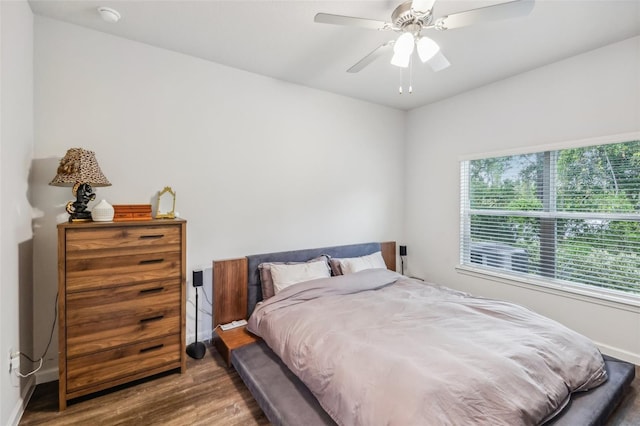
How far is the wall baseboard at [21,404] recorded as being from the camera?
173cm

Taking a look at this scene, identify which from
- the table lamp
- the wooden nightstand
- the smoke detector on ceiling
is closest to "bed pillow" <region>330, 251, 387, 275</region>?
the wooden nightstand

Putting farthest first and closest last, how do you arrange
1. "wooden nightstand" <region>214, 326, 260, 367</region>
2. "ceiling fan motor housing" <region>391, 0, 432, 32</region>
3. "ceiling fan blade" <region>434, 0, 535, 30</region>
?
"wooden nightstand" <region>214, 326, 260, 367</region>
"ceiling fan motor housing" <region>391, 0, 432, 32</region>
"ceiling fan blade" <region>434, 0, 535, 30</region>

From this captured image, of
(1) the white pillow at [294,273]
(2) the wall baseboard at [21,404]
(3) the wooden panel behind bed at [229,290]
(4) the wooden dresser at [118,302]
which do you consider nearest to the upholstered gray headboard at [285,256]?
(3) the wooden panel behind bed at [229,290]

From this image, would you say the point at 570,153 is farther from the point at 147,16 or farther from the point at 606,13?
the point at 147,16

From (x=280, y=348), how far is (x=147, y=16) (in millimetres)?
2679

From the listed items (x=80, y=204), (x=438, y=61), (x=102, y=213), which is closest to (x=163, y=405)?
(x=102, y=213)

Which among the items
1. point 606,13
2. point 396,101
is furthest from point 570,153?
point 396,101

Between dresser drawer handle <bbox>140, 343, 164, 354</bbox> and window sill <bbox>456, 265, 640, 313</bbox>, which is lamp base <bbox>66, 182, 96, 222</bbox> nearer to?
dresser drawer handle <bbox>140, 343, 164, 354</bbox>

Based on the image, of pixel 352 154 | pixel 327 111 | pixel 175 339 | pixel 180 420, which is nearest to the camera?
pixel 180 420

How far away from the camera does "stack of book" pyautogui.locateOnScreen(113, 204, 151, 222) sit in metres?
2.22

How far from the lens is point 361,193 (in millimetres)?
3949

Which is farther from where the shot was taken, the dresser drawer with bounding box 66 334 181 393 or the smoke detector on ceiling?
the smoke detector on ceiling

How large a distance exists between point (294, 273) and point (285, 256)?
12.8 inches

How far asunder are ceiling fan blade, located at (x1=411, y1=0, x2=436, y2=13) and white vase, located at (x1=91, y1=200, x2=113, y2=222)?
2.44 meters
